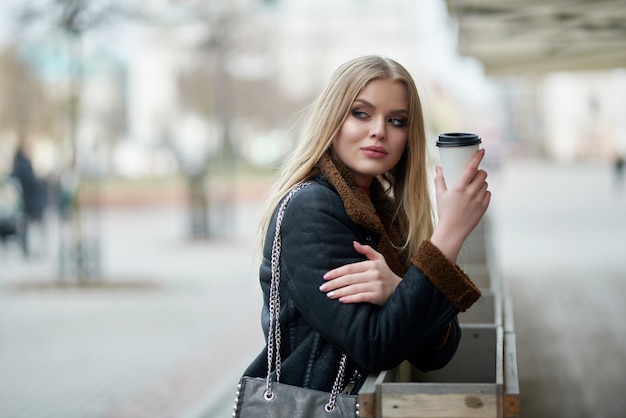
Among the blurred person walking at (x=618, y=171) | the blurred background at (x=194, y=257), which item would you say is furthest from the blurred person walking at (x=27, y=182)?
the blurred person walking at (x=618, y=171)

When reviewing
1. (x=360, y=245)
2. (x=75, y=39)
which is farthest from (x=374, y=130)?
(x=75, y=39)

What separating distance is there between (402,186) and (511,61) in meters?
9.82

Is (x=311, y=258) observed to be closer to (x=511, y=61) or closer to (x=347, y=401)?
(x=347, y=401)

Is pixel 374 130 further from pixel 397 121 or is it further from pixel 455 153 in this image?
pixel 455 153

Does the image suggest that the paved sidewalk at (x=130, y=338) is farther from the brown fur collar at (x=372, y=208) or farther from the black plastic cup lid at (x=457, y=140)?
the black plastic cup lid at (x=457, y=140)

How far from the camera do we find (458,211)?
7.93 feet

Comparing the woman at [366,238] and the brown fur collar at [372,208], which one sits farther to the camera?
the brown fur collar at [372,208]

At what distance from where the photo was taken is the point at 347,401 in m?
2.53

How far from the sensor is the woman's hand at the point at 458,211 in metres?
2.41

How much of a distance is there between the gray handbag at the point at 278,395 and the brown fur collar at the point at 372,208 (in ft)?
0.30

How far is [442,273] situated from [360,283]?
191 mm

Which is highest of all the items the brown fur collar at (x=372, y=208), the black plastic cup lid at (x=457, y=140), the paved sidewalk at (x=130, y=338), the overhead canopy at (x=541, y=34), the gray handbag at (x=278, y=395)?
the overhead canopy at (x=541, y=34)

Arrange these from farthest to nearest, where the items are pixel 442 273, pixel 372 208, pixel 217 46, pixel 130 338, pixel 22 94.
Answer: pixel 22 94 < pixel 217 46 < pixel 130 338 < pixel 372 208 < pixel 442 273

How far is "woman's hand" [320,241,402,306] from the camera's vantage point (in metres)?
2.41
